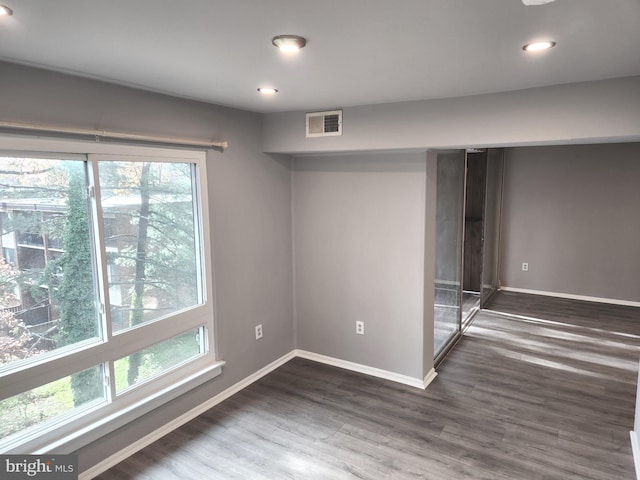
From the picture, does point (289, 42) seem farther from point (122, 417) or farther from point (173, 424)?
point (173, 424)

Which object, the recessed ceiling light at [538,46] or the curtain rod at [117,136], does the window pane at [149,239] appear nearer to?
the curtain rod at [117,136]

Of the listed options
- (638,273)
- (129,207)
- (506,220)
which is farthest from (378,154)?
(638,273)

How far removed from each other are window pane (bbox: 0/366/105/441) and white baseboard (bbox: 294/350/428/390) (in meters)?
1.95

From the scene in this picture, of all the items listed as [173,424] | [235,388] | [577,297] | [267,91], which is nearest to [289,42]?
[267,91]

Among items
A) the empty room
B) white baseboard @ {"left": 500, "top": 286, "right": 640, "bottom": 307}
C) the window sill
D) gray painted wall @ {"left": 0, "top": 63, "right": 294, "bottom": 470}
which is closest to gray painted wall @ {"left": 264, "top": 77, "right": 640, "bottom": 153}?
the empty room

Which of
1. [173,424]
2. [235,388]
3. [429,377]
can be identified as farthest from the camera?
[429,377]

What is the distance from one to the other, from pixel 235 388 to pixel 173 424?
62 cm

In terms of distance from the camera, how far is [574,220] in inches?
220

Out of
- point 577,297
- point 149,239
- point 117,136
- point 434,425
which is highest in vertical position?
point 117,136

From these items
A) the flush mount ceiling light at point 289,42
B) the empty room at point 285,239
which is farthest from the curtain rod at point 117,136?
the flush mount ceiling light at point 289,42

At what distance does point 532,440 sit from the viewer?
106 inches

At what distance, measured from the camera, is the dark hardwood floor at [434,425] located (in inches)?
97.0

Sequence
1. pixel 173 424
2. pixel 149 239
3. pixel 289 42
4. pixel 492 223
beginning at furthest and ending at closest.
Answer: pixel 492 223, pixel 173 424, pixel 149 239, pixel 289 42

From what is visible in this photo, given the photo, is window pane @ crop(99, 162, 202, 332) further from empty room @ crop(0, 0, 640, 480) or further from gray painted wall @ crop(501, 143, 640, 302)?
gray painted wall @ crop(501, 143, 640, 302)
